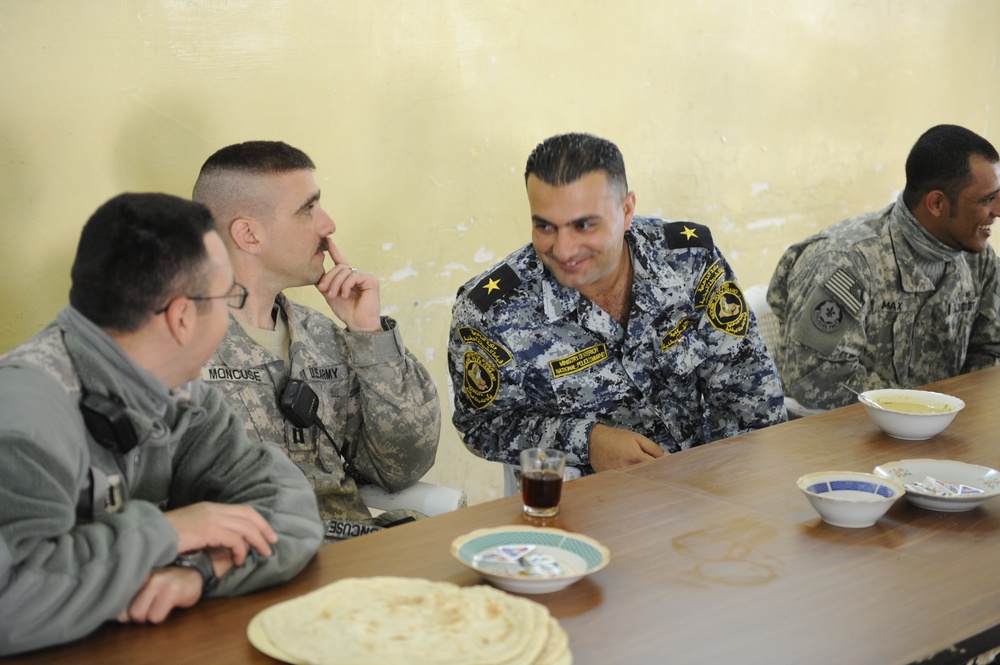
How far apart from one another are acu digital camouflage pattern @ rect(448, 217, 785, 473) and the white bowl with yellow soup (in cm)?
35

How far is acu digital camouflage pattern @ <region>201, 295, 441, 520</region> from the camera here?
2293mm

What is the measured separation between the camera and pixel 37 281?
8.31 ft

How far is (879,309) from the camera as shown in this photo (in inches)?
128

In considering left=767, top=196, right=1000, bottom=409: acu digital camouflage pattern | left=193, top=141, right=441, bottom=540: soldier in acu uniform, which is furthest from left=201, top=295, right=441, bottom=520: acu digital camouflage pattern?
left=767, top=196, right=1000, bottom=409: acu digital camouflage pattern

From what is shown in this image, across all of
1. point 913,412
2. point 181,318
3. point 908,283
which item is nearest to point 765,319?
point 908,283

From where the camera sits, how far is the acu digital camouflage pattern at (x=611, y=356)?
260 cm

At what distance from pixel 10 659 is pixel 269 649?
1.06ft

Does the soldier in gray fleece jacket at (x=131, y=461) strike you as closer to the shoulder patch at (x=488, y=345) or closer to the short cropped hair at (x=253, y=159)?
the short cropped hair at (x=253, y=159)

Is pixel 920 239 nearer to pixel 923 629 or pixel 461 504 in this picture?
pixel 461 504

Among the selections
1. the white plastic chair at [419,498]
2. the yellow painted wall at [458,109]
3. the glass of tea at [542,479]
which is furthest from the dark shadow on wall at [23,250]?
the glass of tea at [542,479]

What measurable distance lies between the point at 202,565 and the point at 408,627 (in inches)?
12.5

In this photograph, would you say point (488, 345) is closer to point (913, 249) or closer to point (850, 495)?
point (850, 495)

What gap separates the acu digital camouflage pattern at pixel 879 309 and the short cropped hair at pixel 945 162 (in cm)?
9

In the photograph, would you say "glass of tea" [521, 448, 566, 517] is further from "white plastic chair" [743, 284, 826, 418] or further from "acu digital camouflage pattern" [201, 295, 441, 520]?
"white plastic chair" [743, 284, 826, 418]
